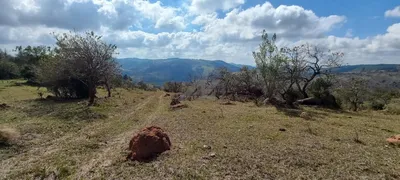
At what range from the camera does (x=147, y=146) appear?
1252cm

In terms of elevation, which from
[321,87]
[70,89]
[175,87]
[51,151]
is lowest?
[175,87]

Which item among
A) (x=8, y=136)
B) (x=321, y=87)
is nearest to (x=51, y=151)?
(x=8, y=136)

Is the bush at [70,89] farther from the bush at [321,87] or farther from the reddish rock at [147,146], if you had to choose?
the bush at [321,87]

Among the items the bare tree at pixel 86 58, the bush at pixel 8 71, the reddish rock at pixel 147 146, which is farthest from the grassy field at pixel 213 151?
the bush at pixel 8 71

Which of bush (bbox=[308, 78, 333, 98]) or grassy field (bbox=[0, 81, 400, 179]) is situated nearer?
grassy field (bbox=[0, 81, 400, 179])

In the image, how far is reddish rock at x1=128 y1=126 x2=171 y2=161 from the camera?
12.2 meters

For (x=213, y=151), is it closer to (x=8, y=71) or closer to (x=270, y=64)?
(x=270, y=64)

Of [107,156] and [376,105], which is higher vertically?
[107,156]

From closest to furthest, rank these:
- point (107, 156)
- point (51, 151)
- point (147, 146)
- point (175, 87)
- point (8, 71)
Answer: point (147, 146) → point (107, 156) → point (51, 151) → point (175, 87) → point (8, 71)

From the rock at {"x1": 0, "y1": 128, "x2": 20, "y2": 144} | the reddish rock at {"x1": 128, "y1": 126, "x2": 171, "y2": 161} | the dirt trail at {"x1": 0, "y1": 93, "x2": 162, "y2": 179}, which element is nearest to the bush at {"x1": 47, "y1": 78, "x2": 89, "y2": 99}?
the dirt trail at {"x1": 0, "y1": 93, "x2": 162, "y2": 179}

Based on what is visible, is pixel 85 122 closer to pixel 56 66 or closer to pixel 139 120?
pixel 139 120

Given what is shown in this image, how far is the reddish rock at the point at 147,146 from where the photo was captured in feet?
40.1

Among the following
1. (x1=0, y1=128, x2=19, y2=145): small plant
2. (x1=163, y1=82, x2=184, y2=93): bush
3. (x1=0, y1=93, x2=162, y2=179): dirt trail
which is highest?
(x1=0, y1=128, x2=19, y2=145): small plant

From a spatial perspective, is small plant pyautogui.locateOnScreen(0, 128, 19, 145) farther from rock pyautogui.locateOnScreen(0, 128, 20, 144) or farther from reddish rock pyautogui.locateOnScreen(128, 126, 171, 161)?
reddish rock pyautogui.locateOnScreen(128, 126, 171, 161)
